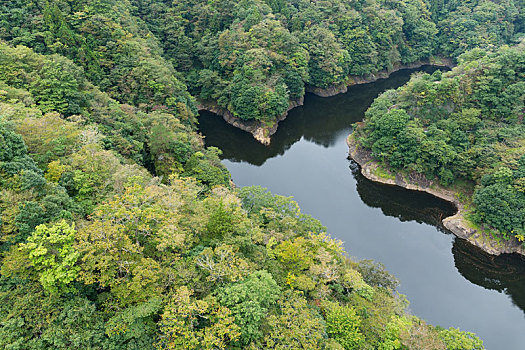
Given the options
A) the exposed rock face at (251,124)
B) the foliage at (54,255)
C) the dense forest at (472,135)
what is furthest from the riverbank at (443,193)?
the foliage at (54,255)

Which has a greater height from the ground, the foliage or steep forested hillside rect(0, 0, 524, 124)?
steep forested hillside rect(0, 0, 524, 124)

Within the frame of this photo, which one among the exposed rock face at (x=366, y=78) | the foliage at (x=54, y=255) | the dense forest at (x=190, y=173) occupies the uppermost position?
the exposed rock face at (x=366, y=78)

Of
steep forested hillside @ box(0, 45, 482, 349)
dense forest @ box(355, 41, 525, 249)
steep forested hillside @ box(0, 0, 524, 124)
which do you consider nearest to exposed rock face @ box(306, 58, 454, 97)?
steep forested hillside @ box(0, 0, 524, 124)

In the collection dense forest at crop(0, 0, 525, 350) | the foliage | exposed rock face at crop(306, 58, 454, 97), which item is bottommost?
the foliage

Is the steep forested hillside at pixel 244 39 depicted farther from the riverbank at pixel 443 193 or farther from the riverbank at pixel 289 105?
the riverbank at pixel 443 193

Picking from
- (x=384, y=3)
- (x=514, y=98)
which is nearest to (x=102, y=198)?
(x=514, y=98)

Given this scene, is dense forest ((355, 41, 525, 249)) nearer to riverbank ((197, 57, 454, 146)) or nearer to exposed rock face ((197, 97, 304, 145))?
exposed rock face ((197, 97, 304, 145))

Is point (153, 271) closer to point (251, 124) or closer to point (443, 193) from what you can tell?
point (443, 193)
